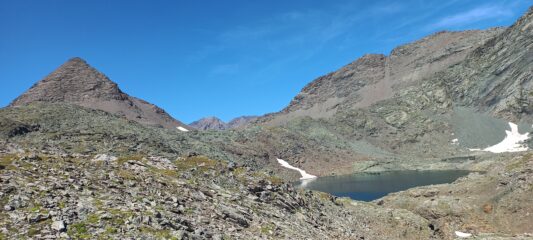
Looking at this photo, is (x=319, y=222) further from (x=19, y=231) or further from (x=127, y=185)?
(x=19, y=231)

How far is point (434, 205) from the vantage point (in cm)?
5216

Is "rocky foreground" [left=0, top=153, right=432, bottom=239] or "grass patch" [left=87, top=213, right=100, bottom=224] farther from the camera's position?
"grass patch" [left=87, top=213, right=100, bottom=224]

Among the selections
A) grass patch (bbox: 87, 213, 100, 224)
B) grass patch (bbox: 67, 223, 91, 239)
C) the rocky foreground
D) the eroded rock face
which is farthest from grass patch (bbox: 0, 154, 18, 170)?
A: the eroded rock face

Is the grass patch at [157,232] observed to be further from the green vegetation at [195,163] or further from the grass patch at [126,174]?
the green vegetation at [195,163]

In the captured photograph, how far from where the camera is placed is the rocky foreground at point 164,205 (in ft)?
68.0

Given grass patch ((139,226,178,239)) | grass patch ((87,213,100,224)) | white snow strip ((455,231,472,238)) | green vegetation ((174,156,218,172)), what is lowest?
white snow strip ((455,231,472,238))

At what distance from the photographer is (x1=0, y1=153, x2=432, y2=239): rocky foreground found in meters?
20.7

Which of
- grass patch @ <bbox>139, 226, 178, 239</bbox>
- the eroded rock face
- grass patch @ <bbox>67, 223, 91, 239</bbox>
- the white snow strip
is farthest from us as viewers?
the eroded rock face

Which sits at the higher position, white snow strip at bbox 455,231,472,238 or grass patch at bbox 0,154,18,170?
grass patch at bbox 0,154,18,170

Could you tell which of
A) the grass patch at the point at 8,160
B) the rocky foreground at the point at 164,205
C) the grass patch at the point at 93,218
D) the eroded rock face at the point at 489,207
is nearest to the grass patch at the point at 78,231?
the rocky foreground at the point at 164,205

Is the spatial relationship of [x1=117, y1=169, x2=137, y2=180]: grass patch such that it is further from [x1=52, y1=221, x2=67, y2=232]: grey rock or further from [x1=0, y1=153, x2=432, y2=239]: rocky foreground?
[x1=52, y1=221, x2=67, y2=232]: grey rock

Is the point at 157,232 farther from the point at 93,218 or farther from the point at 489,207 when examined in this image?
the point at 489,207

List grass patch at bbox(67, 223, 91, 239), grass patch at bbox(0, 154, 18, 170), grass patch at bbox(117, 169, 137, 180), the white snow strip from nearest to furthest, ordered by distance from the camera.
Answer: grass patch at bbox(67, 223, 91, 239), grass patch at bbox(0, 154, 18, 170), grass patch at bbox(117, 169, 137, 180), the white snow strip

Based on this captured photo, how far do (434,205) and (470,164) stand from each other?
490 feet
